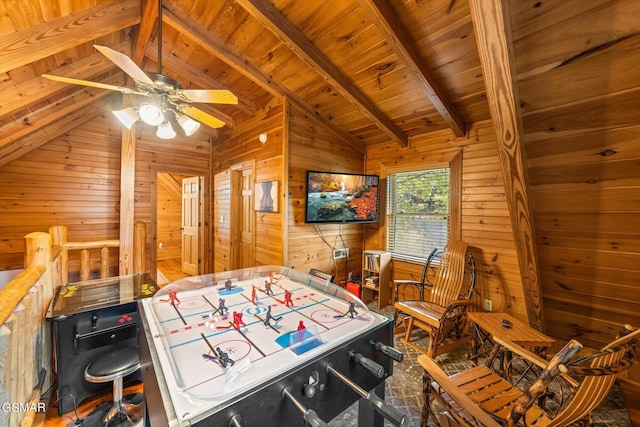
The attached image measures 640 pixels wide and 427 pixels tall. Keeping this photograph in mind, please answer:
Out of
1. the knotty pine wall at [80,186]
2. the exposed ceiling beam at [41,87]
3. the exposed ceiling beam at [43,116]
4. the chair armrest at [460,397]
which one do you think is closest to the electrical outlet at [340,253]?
the chair armrest at [460,397]

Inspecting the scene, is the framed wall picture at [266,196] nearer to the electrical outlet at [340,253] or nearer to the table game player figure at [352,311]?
the electrical outlet at [340,253]

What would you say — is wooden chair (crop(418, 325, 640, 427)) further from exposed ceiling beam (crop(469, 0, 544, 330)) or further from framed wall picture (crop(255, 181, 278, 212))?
framed wall picture (crop(255, 181, 278, 212))

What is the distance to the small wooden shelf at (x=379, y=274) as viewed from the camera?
3.55 m

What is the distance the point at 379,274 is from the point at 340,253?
692 mm

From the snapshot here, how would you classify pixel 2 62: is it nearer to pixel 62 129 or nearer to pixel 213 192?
pixel 62 129

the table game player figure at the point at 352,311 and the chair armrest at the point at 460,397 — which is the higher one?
the table game player figure at the point at 352,311

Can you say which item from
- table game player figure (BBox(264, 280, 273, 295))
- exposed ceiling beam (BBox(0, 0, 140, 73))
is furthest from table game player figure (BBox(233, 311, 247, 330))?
exposed ceiling beam (BBox(0, 0, 140, 73))

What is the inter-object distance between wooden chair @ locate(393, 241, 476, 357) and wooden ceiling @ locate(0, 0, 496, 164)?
1.55m

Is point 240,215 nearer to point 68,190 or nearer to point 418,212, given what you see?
point 68,190

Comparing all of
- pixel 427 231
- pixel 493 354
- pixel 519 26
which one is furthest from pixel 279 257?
pixel 519 26

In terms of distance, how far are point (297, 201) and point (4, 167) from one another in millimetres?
3951

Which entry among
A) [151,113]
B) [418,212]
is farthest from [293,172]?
[418,212]

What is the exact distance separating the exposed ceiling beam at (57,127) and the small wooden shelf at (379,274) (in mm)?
4234

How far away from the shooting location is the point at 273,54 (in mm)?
2637
